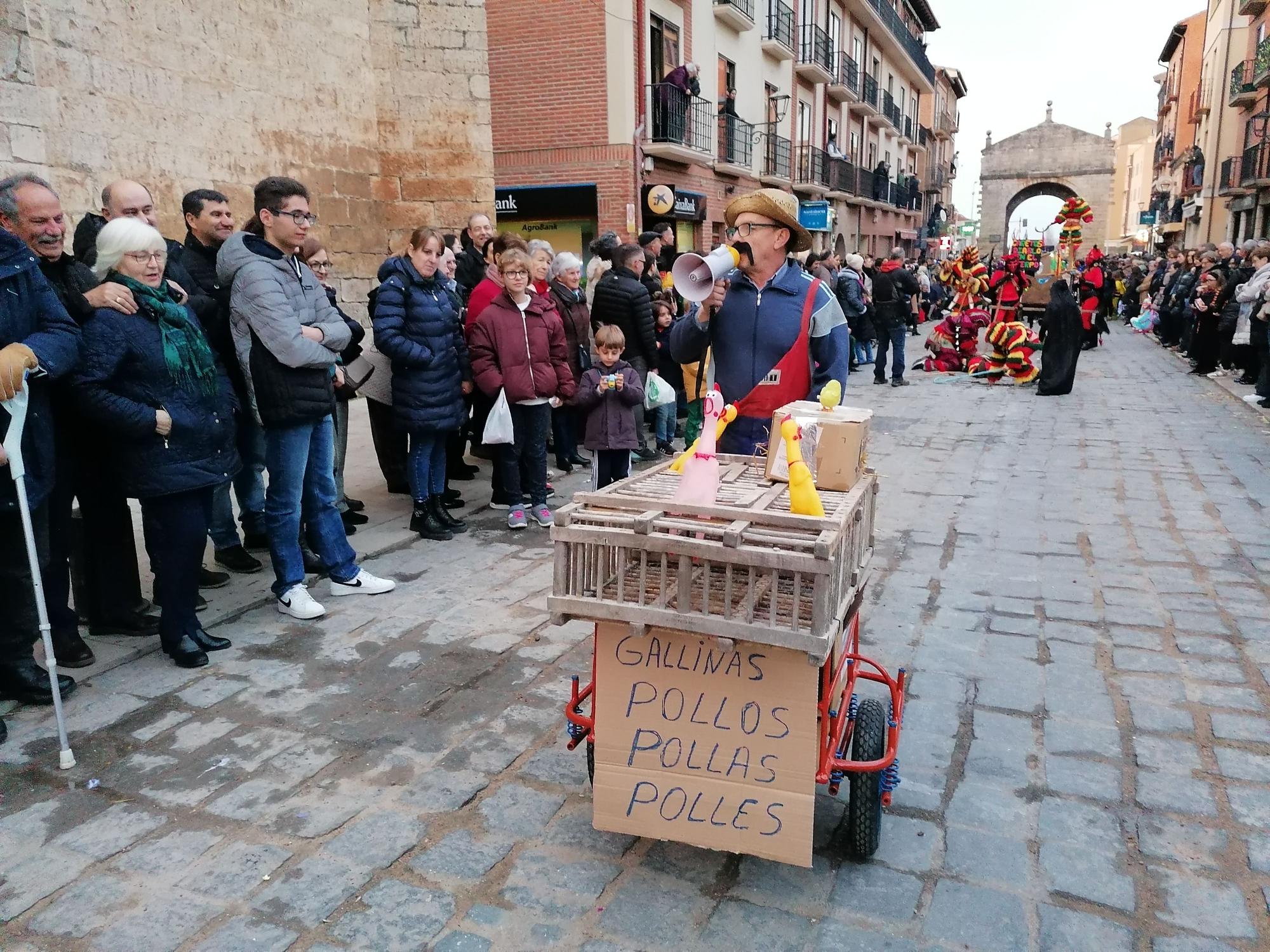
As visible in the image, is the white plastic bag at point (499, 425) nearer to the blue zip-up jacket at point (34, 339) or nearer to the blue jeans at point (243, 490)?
the blue jeans at point (243, 490)

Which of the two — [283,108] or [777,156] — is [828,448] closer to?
[283,108]

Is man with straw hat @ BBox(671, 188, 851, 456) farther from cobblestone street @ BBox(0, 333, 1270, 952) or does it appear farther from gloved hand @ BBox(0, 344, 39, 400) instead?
gloved hand @ BBox(0, 344, 39, 400)

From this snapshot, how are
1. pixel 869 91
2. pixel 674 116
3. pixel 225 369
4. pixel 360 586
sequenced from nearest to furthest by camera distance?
pixel 225 369
pixel 360 586
pixel 674 116
pixel 869 91

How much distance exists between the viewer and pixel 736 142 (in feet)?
74.3

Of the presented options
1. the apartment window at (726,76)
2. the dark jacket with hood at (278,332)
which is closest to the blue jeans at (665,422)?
the dark jacket with hood at (278,332)

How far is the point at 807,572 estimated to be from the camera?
7.38 feet

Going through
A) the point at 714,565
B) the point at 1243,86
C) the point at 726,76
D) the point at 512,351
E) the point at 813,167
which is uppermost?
the point at 1243,86

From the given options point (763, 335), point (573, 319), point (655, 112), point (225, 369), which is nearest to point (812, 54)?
point (655, 112)

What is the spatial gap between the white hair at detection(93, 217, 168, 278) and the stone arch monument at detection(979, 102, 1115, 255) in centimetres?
6112

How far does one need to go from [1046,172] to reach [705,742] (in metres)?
66.3

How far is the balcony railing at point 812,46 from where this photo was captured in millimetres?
26859

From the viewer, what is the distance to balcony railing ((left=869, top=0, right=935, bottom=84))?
35.3 metres

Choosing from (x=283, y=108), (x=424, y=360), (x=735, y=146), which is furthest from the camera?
(x=735, y=146)

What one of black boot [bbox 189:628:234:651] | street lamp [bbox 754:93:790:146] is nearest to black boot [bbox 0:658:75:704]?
black boot [bbox 189:628:234:651]
